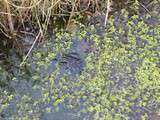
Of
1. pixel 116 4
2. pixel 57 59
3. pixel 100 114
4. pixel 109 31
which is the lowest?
pixel 100 114

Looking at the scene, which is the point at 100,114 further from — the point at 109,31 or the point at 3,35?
the point at 3,35

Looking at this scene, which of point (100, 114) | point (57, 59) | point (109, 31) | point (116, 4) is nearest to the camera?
point (100, 114)

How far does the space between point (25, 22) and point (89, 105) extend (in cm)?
87

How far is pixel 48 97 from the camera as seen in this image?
241 centimetres

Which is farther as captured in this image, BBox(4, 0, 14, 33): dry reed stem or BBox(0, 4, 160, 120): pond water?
BBox(4, 0, 14, 33): dry reed stem

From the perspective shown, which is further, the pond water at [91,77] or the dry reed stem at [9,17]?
the dry reed stem at [9,17]

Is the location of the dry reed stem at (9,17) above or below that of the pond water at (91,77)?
above

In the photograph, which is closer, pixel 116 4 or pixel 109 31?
pixel 109 31

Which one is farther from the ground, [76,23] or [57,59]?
[76,23]

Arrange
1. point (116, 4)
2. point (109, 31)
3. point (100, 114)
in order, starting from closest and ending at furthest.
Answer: point (100, 114) → point (109, 31) → point (116, 4)

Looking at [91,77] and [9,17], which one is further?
[9,17]

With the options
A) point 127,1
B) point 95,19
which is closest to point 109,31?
point 95,19

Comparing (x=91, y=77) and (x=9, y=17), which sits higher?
(x=9, y=17)

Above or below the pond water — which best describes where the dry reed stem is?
above
